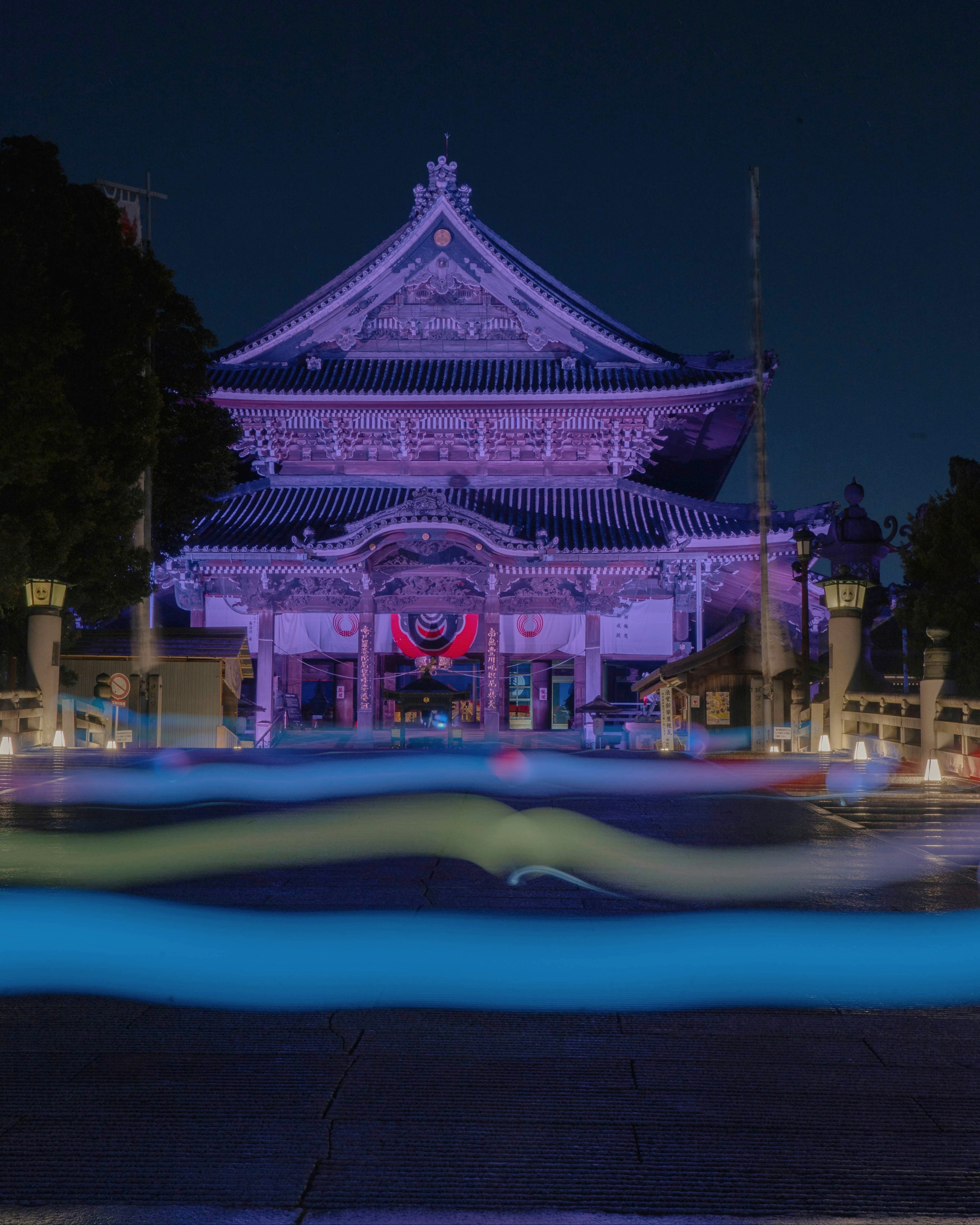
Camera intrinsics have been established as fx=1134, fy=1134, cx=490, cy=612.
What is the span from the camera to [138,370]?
17.8m

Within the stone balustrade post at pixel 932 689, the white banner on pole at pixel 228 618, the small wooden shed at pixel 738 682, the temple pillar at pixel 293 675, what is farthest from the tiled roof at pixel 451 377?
the stone balustrade post at pixel 932 689

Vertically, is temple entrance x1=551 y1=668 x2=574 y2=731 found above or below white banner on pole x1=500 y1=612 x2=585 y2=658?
below

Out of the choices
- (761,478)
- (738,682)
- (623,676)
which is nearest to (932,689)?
(738,682)

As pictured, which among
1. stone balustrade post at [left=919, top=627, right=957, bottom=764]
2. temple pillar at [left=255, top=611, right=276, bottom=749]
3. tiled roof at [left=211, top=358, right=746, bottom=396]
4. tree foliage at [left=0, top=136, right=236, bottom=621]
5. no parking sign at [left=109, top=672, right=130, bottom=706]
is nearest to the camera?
tree foliage at [left=0, top=136, right=236, bottom=621]

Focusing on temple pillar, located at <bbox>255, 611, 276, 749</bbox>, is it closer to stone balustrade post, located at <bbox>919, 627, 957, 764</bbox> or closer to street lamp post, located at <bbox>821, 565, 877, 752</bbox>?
street lamp post, located at <bbox>821, 565, 877, 752</bbox>

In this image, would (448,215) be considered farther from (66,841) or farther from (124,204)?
(66,841)

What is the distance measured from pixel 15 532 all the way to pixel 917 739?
1290 centimetres

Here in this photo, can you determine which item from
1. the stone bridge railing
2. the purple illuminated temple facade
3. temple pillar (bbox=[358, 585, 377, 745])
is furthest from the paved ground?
temple pillar (bbox=[358, 585, 377, 745])

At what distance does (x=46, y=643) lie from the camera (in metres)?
18.6

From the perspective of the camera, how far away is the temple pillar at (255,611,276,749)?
97.9ft

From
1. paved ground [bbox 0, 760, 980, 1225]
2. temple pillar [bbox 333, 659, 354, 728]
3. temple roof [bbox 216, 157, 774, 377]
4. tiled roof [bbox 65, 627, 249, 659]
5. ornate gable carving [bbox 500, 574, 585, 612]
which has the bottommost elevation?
paved ground [bbox 0, 760, 980, 1225]

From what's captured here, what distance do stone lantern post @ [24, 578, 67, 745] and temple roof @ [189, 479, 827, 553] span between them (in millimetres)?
10136

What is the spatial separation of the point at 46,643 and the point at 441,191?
1878 centimetres

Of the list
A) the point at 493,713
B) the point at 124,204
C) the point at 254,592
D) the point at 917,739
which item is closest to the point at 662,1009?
the point at 917,739
